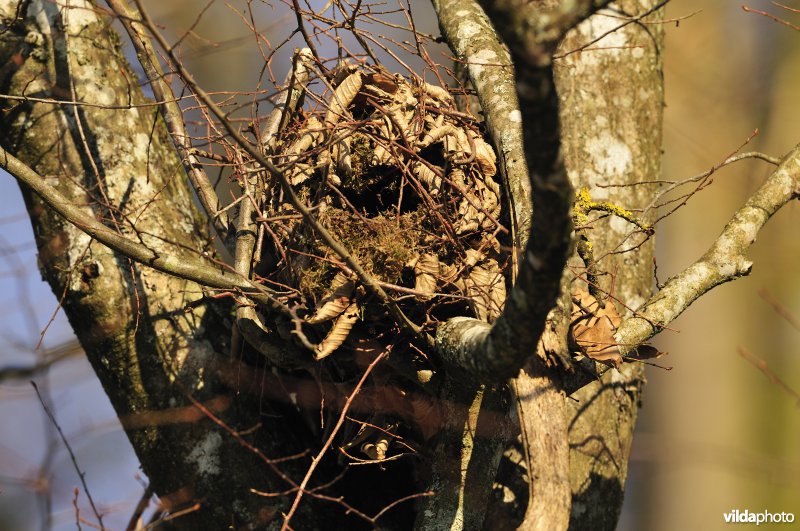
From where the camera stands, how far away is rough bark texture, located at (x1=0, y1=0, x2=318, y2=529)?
2.51m

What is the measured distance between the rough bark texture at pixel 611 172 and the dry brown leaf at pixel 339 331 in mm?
1106

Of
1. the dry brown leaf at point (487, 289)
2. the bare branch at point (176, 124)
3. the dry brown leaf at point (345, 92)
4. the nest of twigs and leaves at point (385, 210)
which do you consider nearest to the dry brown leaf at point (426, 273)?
the nest of twigs and leaves at point (385, 210)

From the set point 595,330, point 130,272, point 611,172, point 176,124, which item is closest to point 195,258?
point 130,272

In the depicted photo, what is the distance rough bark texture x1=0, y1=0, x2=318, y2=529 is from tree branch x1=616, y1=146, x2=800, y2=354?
1308 mm

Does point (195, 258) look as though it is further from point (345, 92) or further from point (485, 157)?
point (485, 157)

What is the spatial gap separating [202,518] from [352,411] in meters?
0.70


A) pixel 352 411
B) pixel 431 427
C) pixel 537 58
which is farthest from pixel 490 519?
pixel 537 58

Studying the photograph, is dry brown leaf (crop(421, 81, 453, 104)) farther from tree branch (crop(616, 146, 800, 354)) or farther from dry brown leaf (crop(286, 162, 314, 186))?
tree branch (crop(616, 146, 800, 354))

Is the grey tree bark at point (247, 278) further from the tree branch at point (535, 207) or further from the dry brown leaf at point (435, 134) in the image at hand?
the tree branch at point (535, 207)

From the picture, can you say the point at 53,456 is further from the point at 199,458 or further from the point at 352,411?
the point at 352,411

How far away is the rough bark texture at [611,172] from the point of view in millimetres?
2703

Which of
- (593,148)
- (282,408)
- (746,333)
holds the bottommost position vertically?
(282,408)

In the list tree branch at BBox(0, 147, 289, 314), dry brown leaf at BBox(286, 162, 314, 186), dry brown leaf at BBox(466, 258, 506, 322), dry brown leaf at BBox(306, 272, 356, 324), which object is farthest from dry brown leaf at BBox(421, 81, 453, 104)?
tree branch at BBox(0, 147, 289, 314)

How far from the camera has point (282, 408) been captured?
263 cm
